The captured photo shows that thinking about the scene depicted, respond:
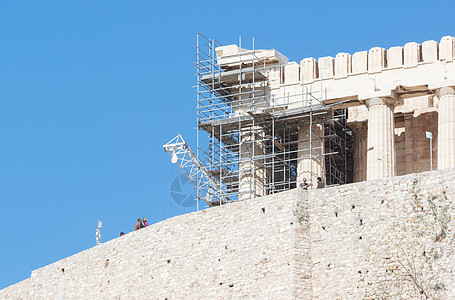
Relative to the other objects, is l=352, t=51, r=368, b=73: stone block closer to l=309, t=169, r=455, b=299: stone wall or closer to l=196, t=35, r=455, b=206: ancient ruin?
l=196, t=35, r=455, b=206: ancient ruin

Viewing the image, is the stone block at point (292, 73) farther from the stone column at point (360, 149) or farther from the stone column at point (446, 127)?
the stone column at point (446, 127)

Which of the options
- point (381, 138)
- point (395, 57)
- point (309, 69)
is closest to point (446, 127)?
point (381, 138)

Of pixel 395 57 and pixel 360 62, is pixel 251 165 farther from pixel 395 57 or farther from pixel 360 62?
pixel 395 57

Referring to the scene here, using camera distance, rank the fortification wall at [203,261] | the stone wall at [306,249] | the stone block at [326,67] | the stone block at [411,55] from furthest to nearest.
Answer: the stone block at [326,67] < the stone block at [411,55] < the fortification wall at [203,261] < the stone wall at [306,249]

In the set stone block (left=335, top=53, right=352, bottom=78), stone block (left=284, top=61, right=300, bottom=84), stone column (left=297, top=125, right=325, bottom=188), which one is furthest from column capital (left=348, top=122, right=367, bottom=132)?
stone block (left=284, top=61, right=300, bottom=84)

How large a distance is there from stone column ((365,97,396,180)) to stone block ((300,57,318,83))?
2903 millimetres

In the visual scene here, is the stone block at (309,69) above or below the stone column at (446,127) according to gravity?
above

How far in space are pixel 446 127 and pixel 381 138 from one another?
261 cm

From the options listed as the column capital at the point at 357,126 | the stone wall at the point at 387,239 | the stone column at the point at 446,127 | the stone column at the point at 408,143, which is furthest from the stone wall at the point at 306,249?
the column capital at the point at 357,126

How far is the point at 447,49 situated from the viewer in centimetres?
5144

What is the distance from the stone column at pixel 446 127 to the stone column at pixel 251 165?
763 cm

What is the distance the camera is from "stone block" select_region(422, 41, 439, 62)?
51656 millimetres

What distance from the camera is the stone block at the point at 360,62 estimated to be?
52.9m

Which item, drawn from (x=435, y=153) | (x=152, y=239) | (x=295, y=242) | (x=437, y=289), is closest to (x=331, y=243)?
(x=295, y=242)
